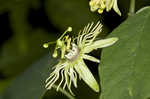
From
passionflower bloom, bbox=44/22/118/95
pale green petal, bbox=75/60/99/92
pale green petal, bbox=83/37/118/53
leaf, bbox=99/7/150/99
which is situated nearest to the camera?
leaf, bbox=99/7/150/99

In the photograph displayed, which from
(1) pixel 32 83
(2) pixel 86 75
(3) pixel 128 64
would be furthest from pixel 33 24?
(3) pixel 128 64

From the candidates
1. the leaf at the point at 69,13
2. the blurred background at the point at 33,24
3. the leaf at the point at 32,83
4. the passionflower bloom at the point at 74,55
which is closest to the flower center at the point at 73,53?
the passionflower bloom at the point at 74,55

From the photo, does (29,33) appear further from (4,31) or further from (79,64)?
(79,64)

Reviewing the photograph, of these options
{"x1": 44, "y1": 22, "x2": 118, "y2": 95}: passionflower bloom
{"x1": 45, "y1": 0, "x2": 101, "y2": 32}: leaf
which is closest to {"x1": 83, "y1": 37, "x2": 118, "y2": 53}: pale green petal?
{"x1": 44, "y1": 22, "x2": 118, "y2": 95}: passionflower bloom

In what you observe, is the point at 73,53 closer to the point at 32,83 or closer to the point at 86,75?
the point at 86,75

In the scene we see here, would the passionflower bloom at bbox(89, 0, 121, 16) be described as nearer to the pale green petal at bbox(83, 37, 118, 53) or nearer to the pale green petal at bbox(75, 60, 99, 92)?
the pale green petal at bbox(83, 37, 118, 53)
